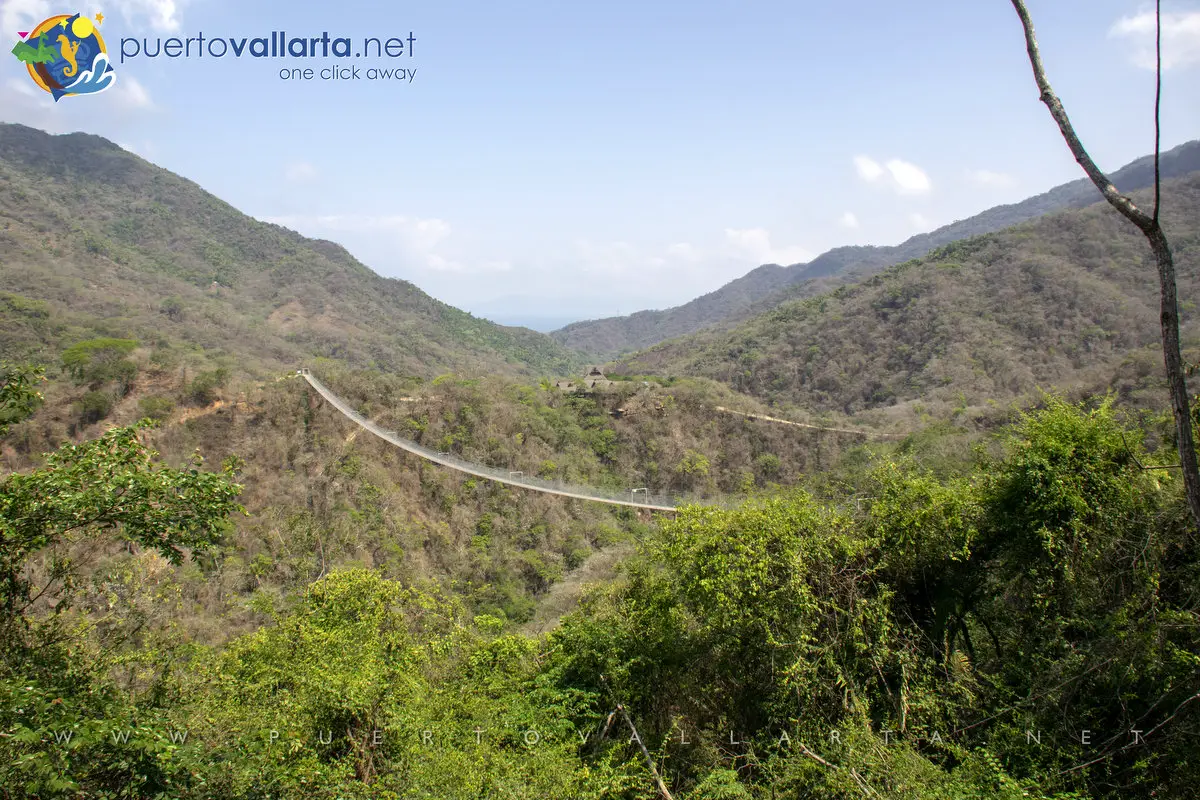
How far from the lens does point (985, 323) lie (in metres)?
41.1

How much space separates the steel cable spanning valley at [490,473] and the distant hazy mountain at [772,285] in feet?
239

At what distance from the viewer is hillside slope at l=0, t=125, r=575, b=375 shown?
3597 cm

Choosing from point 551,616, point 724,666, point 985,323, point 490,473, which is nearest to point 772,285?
point 985,323


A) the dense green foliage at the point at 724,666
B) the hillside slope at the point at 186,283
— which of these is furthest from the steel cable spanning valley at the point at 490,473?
the dense green foliage at the point at 724,666

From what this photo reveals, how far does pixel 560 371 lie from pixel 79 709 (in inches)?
2743

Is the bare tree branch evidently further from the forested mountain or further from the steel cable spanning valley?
the forested mountain

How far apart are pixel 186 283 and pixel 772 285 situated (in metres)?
124

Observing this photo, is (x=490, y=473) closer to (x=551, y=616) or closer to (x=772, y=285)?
(x=551, y=616)

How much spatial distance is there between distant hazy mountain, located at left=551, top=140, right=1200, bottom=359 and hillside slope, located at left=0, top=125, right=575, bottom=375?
43428 millimetres

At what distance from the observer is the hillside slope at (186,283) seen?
118 feet

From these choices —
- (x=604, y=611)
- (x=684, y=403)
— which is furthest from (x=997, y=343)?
(x=604, y=611)

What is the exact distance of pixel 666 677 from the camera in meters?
8.62

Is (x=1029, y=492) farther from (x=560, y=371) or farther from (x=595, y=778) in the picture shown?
(x=560, y=371)

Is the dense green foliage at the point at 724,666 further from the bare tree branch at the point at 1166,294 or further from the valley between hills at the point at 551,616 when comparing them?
the bare tree branch at the point at 1166,294
